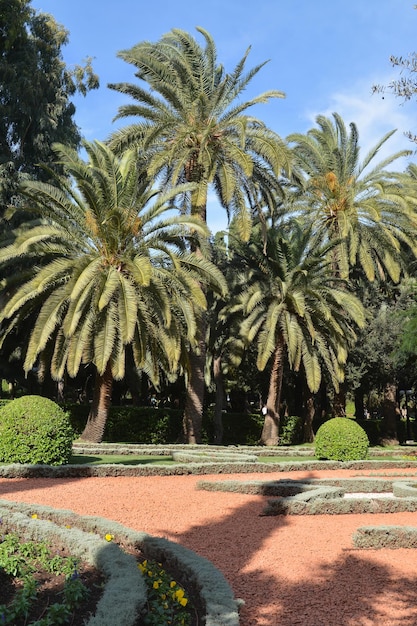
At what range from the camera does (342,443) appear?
55.3ft

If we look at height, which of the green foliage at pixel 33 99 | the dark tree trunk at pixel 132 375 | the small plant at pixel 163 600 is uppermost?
the green foliage at pixel 33 99

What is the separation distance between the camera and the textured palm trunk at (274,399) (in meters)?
25.8

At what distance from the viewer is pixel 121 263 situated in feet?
61.8

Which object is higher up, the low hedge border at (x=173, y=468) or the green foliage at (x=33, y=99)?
the green foliage at (x=33, y=99)

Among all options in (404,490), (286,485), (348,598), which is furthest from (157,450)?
(348,598)

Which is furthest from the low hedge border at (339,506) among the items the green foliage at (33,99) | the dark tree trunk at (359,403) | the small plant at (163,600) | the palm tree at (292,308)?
the dark tree trunk at (359,403)

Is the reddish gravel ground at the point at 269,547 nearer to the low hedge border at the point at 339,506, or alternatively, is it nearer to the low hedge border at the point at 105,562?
the low hedge border at the point at 339,506

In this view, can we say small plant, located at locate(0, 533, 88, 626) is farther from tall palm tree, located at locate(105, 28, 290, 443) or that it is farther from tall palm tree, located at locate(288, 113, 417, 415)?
tall palm tree, located at locate(288, 113, 417, 415)

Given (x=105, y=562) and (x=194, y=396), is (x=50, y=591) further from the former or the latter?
(x=194, y=396)

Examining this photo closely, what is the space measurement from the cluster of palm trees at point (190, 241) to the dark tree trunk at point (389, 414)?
670 cm

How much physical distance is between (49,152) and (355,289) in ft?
54.5

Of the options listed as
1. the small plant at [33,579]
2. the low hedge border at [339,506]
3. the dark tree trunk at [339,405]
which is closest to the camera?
the small plant at [33,579]

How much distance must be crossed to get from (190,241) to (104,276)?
4.34 metres

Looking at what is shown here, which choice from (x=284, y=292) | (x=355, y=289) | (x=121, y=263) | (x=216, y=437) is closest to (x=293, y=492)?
(x=121, y=263)
